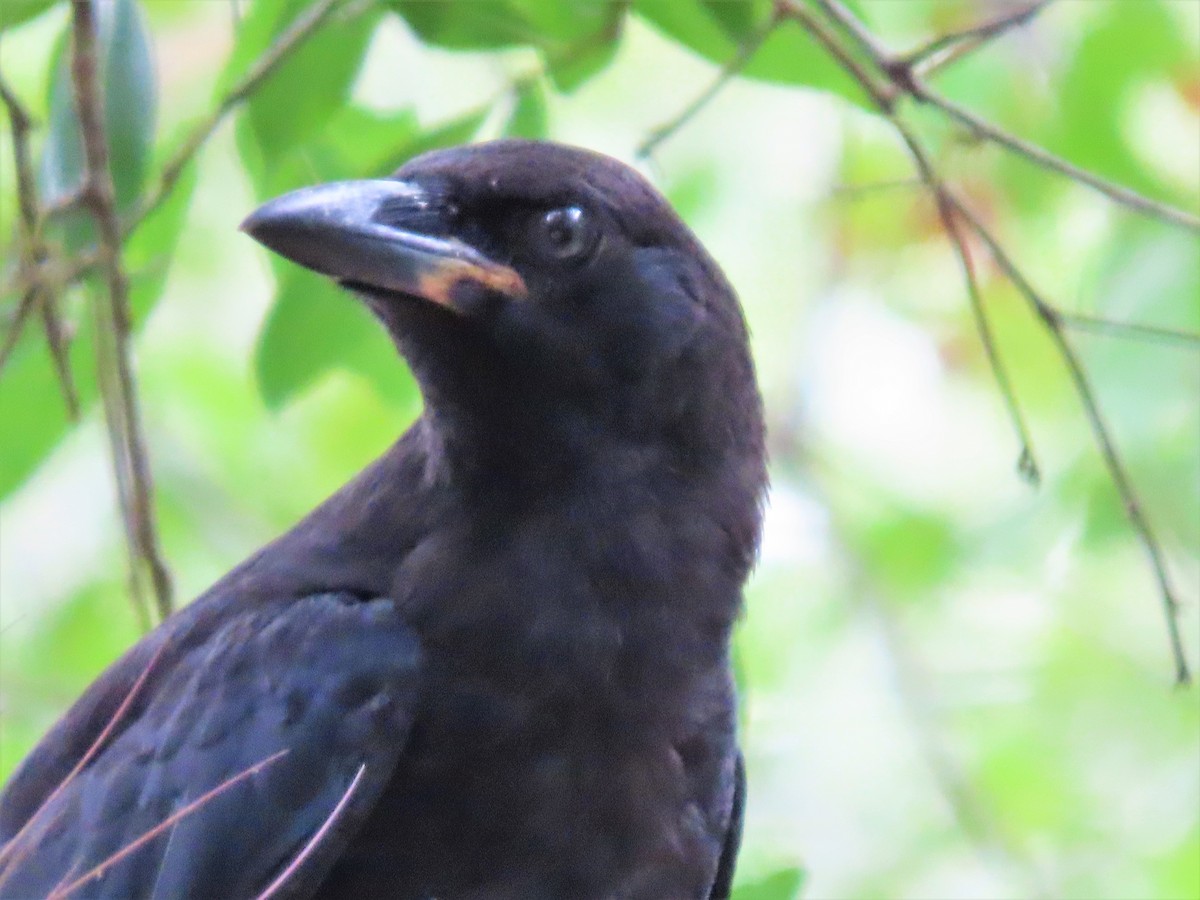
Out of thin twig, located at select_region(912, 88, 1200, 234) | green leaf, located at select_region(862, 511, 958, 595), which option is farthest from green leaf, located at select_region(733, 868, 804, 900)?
green leaf, located at select_region(862, 511, 958, 595)

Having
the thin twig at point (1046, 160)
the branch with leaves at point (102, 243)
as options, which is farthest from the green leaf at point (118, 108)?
the thin twig at point (1046, 160)

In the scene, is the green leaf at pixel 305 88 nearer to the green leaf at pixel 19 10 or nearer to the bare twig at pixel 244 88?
the bare twig at pixel 244 88

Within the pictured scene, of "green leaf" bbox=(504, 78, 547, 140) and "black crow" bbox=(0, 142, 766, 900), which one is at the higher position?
"green leaf" bbox=(504, 78, 547, 140)

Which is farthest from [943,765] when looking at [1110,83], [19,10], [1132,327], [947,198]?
[19,10]

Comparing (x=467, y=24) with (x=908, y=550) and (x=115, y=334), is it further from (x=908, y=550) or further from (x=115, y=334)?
(x=908, y=550)

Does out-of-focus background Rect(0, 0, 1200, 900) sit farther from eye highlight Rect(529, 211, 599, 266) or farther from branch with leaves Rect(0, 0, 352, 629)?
Result: eye highlight Rect(529, 211, 599, 266)

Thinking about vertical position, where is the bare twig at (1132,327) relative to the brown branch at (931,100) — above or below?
below

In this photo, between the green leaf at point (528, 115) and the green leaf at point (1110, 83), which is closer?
the green leaf at point (528, 115)
